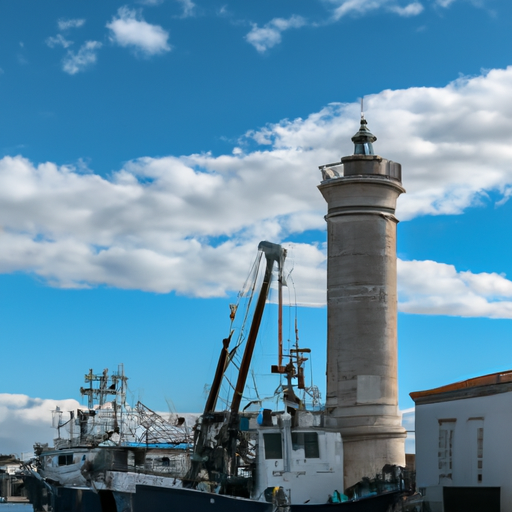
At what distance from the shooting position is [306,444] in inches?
1323

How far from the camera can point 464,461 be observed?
3281cm

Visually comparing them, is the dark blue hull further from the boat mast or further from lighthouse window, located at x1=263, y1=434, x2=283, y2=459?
the boat mast

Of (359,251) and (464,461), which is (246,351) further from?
(464,461)

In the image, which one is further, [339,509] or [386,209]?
[386,209]

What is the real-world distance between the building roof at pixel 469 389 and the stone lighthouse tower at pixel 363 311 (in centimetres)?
201

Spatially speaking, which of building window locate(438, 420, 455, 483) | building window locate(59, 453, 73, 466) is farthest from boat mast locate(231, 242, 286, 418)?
building window locate(59, 453, 73, 466)

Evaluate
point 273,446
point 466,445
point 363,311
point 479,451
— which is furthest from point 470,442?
point 363,311

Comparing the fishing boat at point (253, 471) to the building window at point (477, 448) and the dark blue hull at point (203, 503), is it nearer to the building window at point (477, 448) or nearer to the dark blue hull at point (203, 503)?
the dark blue hull at point (203, 503)

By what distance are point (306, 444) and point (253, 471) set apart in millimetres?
2255

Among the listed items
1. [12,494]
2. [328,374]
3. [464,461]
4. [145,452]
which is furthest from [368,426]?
[12,494]

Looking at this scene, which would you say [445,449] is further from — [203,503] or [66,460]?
[66,460]

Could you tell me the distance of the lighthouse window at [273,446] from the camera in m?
33.3

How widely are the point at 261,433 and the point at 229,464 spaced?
98.9 inches

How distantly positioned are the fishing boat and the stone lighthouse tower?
165cm
